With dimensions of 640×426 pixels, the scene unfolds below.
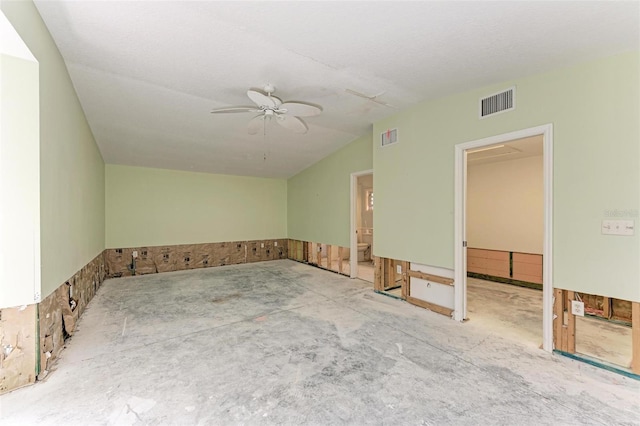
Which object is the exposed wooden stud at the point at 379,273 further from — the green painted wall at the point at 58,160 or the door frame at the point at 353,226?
the green painted wall at the point at 58,160

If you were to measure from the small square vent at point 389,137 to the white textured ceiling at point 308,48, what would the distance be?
16.8 inches

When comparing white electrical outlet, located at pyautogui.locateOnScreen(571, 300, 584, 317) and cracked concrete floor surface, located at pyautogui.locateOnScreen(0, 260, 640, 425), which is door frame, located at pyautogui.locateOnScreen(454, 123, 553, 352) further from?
cracked concrete floor surface, located at pyautogui.locateOnScreen(0, 260, 640, 425)

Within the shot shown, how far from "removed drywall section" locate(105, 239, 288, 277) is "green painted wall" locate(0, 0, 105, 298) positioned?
7.25 ft

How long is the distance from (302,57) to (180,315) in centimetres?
355

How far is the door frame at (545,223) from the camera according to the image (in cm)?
267

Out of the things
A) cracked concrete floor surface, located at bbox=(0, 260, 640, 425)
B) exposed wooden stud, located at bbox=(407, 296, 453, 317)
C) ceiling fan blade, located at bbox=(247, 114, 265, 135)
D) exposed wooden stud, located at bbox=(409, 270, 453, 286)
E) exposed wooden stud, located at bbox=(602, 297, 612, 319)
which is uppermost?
ceiling fan blade, located at bbox=(247, 114, 265, 135)

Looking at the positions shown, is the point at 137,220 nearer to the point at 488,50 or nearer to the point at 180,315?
the point at 180,315

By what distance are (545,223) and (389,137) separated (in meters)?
2.43

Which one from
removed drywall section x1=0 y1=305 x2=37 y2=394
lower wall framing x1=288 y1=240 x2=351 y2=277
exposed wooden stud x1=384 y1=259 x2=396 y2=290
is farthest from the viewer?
lower wall framing x1=288 y1=240 x2=351 y2=277

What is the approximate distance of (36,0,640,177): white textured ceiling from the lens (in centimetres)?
205

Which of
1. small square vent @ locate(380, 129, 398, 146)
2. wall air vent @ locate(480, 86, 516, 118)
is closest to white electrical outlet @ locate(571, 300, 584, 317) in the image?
wall air vent @ locate(480, 86, 516, 118)

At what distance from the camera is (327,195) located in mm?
6457

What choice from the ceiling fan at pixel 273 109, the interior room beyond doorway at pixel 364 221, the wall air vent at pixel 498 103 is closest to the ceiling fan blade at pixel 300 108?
the ceiling fan at pixel 273 109

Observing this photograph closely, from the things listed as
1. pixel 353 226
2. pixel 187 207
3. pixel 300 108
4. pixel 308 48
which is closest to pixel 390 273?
pixel 353 226
